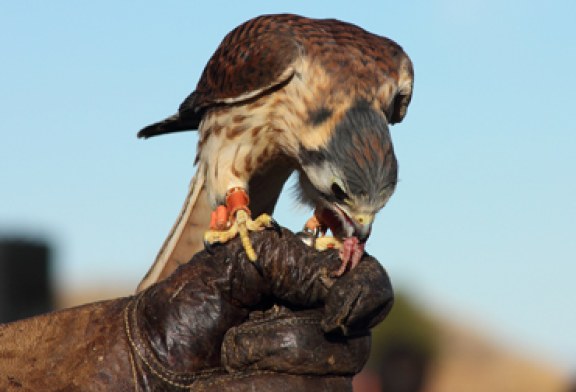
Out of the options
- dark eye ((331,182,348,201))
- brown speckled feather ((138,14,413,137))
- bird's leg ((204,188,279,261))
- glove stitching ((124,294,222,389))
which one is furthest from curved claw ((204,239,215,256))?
brown speckled feather ((138,14,413,137))

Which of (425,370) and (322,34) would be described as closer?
(322,34)

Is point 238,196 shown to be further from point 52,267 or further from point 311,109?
point 52,267

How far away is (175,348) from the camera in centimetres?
377

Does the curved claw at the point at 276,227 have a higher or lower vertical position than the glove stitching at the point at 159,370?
higher

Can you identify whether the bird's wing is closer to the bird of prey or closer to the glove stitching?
the bird of prey

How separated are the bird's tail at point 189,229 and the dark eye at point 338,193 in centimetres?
111

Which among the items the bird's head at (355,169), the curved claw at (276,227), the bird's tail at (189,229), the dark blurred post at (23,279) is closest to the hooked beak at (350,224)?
the bird's head at (355,169)

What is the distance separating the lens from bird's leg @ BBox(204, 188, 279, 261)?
14.9 ft

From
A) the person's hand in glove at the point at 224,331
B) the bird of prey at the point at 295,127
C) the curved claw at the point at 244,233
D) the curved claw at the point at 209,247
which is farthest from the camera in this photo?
the bird of prey at the point at 295,127

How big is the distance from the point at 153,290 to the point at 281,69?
1.80 meters

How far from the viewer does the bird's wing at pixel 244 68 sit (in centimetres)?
542

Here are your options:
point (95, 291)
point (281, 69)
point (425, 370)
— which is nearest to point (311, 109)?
point (281, 69)

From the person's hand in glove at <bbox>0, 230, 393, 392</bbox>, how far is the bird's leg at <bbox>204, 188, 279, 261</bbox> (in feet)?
0.57

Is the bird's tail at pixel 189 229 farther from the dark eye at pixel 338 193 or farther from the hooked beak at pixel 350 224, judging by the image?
the dark eye at pixel 338 193
